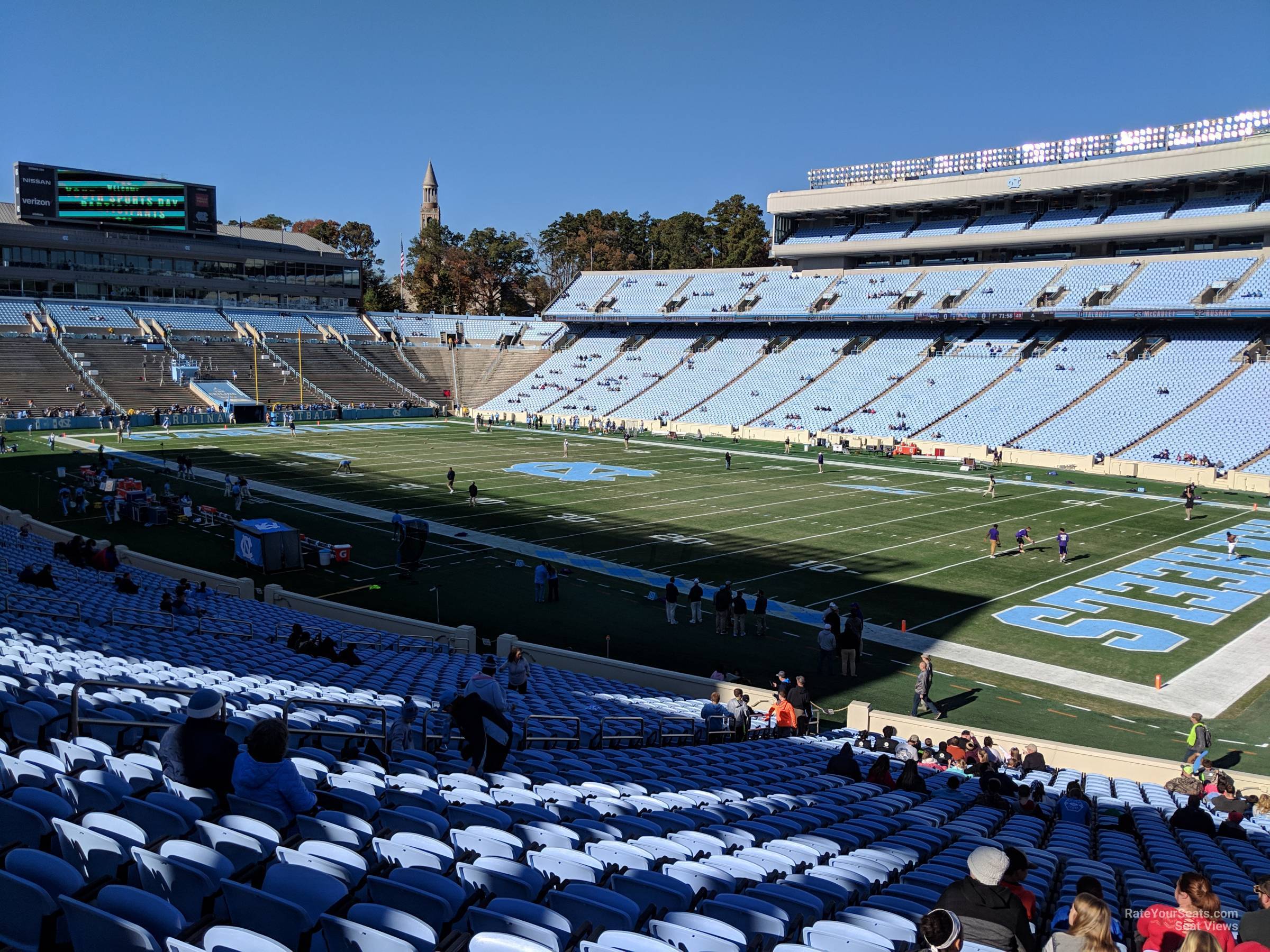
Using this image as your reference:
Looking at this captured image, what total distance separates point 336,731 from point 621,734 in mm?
5580

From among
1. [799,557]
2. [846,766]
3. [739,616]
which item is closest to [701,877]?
[846,766]

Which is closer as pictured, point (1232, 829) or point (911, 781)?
point (1232, 829)

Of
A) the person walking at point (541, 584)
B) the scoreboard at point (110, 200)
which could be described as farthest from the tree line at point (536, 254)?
the person walking at point (541, 584)

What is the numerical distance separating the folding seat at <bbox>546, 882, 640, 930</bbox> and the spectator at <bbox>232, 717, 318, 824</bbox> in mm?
1696

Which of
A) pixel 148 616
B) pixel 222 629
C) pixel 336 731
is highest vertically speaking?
pixel 336 731

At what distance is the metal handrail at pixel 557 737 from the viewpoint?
11.2 m

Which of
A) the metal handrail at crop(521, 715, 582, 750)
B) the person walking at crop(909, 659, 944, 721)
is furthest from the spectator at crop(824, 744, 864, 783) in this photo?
the person walking at crop(909, 659, 944, 721)

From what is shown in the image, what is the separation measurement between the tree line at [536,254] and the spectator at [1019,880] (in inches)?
4268

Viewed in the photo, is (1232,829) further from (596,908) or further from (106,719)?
Result: (106,719)

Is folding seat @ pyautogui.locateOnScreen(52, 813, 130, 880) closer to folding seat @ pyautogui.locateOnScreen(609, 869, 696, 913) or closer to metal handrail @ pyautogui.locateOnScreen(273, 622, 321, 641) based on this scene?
folding seat @ pyautogui.locateOnScreen(609, 869, 696, 913)

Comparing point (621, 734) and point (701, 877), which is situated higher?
point (701, 877)

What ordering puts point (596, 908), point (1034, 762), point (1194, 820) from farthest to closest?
point (1034, 762)
point (1194, 820)
point (596, 908)

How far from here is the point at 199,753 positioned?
541 centimetres

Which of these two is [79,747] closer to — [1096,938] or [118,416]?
[1096,938]
